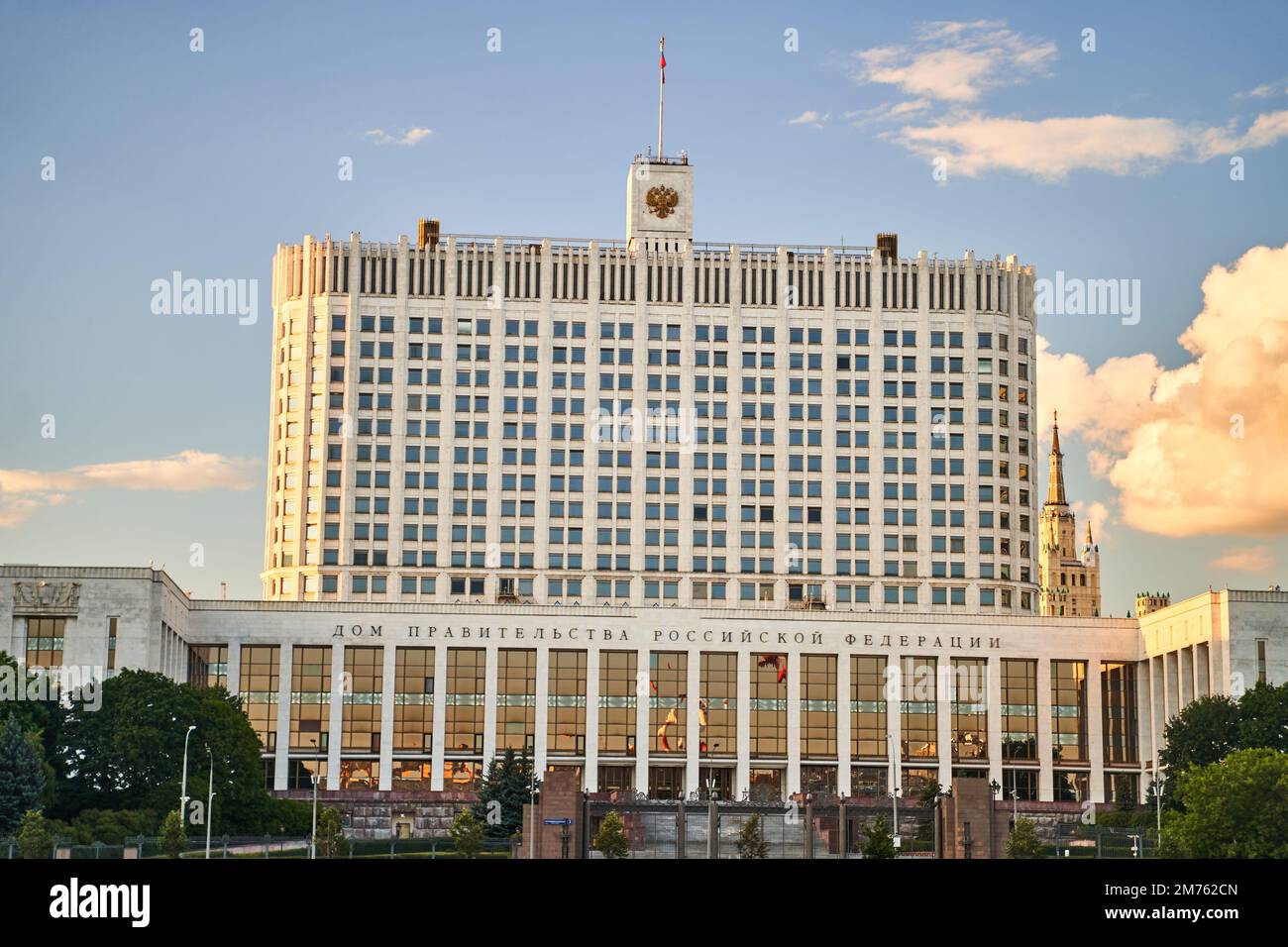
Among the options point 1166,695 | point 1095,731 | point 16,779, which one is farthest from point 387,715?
point 1166,695

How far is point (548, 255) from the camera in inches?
7633

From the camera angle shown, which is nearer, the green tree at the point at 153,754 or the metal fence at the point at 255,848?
the metal fence at the point at 255,848

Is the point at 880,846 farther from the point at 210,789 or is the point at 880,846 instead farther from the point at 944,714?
the point at 944,714

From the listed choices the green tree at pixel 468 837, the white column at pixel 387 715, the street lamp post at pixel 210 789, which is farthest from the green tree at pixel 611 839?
the white column at pixel 387 715

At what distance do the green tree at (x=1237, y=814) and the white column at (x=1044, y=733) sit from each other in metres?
64.7

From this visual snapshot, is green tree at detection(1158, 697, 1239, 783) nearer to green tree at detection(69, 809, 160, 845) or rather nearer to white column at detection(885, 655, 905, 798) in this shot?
white column at detection(885, 655, 905, 798)

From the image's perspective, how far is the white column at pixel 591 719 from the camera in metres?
165

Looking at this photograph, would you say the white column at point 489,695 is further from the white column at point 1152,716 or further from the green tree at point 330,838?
the white column at point 1152,716

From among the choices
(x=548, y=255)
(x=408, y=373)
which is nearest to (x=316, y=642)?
(x=408, y=373)

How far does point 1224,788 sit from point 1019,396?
318 feet

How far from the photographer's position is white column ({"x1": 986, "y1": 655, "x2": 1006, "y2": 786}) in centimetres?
16788

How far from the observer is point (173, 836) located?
338 ft

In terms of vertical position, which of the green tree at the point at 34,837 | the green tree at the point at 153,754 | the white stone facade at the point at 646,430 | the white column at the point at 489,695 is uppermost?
the white stone facade at the point at 646,430
